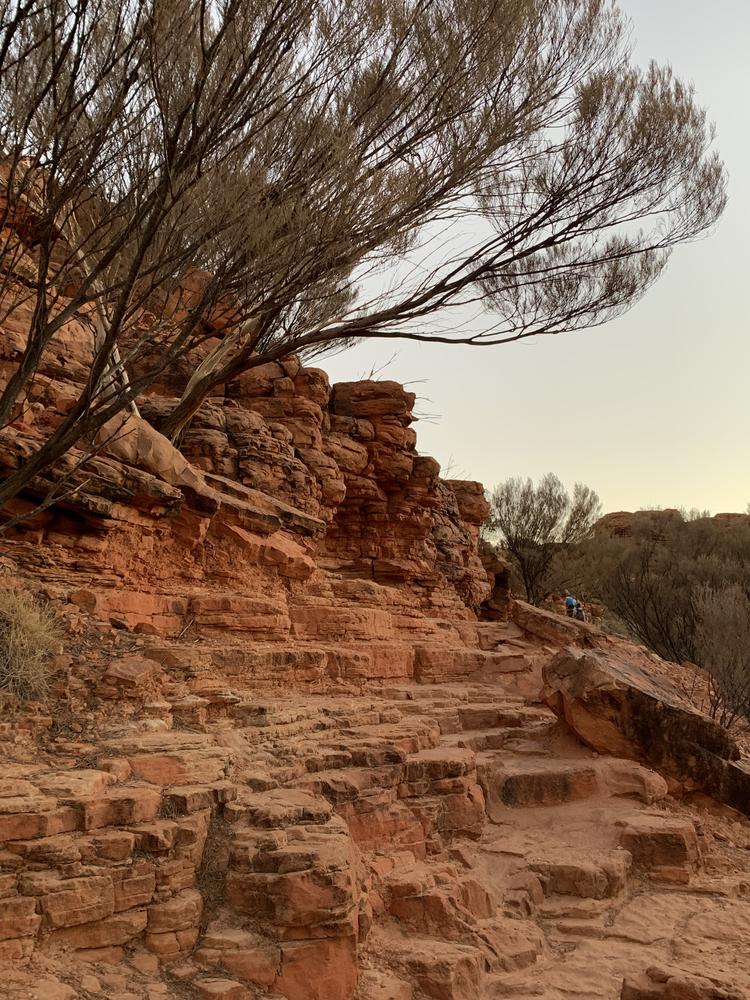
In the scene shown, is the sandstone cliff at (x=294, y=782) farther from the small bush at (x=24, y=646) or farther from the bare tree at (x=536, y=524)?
the bare tree at (x=536, y=524)

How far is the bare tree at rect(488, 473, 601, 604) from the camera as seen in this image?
2533 cm

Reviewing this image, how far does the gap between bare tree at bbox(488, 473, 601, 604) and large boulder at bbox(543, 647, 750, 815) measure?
16.2 meters

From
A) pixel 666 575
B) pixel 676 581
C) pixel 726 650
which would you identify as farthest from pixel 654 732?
pixel 666 575

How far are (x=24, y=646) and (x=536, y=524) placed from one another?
21.5 m

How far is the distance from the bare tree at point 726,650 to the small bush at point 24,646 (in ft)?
29.3

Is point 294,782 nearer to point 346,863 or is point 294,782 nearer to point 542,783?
point 346,863

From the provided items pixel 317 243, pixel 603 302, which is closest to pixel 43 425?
pixel 317 243

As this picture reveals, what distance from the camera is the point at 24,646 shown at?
5.67 metres

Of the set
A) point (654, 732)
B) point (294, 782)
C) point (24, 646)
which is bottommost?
point (294, 782)

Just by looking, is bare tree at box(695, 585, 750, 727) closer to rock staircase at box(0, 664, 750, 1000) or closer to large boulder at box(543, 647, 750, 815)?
large boulder at box(543, 647, 750, 815)

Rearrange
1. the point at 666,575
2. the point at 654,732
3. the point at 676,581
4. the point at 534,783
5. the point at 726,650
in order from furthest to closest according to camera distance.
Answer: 1. the point at 666,575
2. the point at 676,581
3. the point at 726,650
4. the point at 654,732
5. the point at 534,783

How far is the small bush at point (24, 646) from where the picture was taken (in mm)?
5500

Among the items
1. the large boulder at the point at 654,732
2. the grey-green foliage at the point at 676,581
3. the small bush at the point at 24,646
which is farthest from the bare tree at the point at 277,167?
the grey-green foliage at the point at 676,581

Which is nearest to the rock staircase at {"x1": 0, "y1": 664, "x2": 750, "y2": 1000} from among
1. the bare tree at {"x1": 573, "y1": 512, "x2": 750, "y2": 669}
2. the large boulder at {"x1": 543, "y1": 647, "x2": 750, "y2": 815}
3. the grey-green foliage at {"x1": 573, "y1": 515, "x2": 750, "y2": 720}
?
the large boulder at {"x1": 543, "y1": 647, "x2": 750, "y2": 815}
